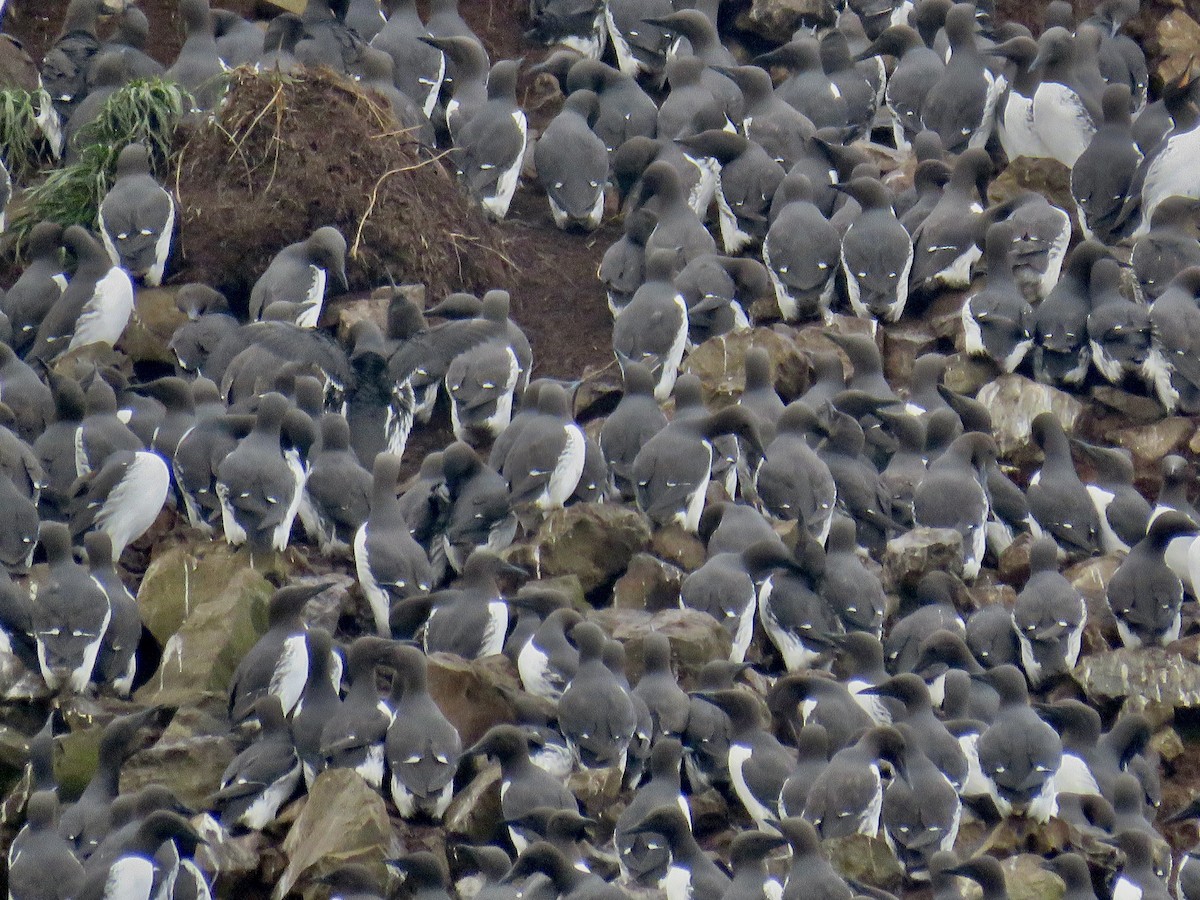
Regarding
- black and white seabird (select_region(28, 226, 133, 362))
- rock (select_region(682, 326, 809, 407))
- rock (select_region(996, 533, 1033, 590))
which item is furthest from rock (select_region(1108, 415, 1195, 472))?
black and white seabird (select_region(28, 226, 133, 362))

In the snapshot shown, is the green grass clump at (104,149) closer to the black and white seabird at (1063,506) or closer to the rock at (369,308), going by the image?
the rock at (369,308)

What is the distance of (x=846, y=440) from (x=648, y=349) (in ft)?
5.19

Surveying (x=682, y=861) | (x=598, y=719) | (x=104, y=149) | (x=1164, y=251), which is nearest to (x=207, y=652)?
(x=598, y=719)

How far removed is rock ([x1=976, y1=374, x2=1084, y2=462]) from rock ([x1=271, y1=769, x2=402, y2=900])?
6024 mm

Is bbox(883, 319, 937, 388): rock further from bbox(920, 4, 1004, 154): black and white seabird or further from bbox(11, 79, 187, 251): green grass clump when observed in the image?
bbox(11, 79, 187, 251): green grass clump

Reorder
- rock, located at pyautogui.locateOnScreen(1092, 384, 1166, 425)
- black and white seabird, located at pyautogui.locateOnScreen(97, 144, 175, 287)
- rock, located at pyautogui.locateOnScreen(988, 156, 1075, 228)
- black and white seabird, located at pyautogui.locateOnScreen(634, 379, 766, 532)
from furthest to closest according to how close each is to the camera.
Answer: rock, located at pyautogui.locateOnScreen(988, 156, 1075, 228) → black and white seabird, located at pyautogui.locateOnScreen(97, 144, 175, 287) → rock, located at pyautogui.locateOnScreen(1092, 384, 1166, 425) → black and white seabird, located at pyautogui.locateOnScreen(634, 379, 766, 532)

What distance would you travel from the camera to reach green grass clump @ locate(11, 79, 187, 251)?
1814 cm

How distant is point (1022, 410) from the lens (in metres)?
16.5

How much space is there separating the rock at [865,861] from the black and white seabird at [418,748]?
2019mm

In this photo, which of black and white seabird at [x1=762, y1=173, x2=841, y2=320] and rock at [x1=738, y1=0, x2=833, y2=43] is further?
rock at [x1=738, y1=0, x2=833, y2=43]

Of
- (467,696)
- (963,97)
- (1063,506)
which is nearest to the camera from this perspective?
(467,696)

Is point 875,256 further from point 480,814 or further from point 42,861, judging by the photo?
point 42,861

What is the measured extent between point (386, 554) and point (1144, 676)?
452cm

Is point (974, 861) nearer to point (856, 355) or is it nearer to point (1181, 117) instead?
point (856, 355)
